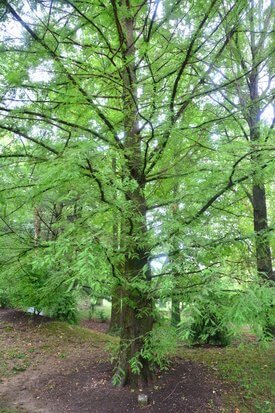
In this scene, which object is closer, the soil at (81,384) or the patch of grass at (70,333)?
the soil at (81,384)

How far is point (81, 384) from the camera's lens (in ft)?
14.6

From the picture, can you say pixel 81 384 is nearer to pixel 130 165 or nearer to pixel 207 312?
pixel 207 312

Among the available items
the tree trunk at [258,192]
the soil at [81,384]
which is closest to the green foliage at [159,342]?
the soil at [81,384]

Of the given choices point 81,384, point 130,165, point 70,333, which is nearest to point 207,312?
point 130,165

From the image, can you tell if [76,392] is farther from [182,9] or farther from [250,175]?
[182,9]

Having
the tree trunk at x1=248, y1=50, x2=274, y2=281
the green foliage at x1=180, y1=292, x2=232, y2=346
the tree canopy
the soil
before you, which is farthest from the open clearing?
the tree trunk at x1=248, y1=50, x2=274, y2=281

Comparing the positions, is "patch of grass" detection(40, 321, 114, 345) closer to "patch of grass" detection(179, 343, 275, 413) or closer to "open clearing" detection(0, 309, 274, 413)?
"open clearing" detection(0, 309, 274, 413)

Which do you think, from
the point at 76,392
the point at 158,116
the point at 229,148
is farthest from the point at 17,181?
the point at 76,392

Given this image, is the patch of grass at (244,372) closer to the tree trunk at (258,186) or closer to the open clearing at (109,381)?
the open clearing at (109,381)

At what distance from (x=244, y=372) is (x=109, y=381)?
1938mm

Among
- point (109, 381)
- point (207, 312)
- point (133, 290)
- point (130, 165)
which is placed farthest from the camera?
point (109, 381)

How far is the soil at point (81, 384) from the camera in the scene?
386 centimetres

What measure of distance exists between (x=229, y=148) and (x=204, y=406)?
2.99 m

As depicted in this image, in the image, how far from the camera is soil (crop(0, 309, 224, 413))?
3863mm
